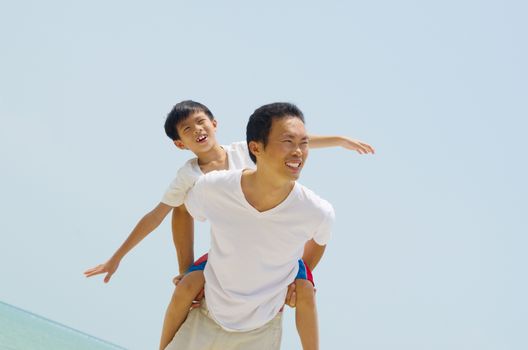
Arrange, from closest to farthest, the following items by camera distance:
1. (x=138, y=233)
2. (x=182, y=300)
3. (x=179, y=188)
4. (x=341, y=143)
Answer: (x=182, y=300), (x=179, y=188), (x=138, y=233), (x=341, y=143)

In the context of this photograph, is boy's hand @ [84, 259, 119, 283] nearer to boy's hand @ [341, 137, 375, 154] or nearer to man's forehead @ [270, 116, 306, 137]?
man's forehead @ [270, 116, 306, 137]

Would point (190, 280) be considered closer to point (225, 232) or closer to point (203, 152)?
point (225, 232)

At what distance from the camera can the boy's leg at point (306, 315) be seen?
473 centimetres

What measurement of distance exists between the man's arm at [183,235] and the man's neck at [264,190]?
0.78 metres

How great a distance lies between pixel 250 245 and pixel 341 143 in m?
1.27

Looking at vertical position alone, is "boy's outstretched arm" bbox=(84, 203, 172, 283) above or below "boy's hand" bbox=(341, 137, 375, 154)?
below

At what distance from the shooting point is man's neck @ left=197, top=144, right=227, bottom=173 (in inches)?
213

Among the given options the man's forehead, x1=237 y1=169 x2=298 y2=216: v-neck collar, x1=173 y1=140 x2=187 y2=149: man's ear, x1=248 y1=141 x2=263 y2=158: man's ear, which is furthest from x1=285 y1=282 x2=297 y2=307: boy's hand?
x1=173 y1=140 x2=187 y2=149: man's ear

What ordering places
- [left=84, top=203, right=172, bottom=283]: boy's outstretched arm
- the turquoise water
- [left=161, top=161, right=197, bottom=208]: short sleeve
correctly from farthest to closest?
the turquoise water, [left=84, top=203, right=172, bottom=283]: boy's outstretched arm, [left=161, top=161, right=197, bottom=208]: short sleeve

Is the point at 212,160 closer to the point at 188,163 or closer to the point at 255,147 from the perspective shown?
the point at 188,163

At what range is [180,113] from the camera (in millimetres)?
5453

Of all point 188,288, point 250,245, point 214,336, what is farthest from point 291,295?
point 188,288

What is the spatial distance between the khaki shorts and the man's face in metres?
0.95

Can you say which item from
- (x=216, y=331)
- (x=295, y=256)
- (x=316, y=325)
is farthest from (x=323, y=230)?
(x=216, y=331)
